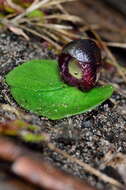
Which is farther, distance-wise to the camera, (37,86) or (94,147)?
(37,86)

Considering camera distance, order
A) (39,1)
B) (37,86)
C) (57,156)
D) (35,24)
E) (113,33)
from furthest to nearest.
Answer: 1. (113,33)
2. (39,1)
3. (35,24)
4. (37,86)
5. (57,156)

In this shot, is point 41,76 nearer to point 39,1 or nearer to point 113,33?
point 39,1

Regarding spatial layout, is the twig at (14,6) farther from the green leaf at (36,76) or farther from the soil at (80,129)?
the green leaf at (36,76)

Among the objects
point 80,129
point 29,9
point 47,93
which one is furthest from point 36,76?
point 29,9

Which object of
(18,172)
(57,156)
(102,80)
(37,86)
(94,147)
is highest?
(102,80)

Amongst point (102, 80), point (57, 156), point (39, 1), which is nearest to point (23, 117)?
point (57, 156)

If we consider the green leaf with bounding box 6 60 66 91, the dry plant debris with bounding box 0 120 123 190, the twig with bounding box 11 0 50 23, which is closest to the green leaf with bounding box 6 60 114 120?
the green leaf with bounding box 6 60 66 91

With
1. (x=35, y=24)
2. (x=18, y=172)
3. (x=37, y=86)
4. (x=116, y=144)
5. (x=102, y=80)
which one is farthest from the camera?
(x=35, y=24)
